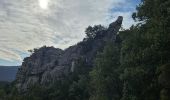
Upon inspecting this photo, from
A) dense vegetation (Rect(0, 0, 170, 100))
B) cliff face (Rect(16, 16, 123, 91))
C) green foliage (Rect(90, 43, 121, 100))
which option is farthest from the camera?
cliff face (Rect(16, 16, 123, 91))

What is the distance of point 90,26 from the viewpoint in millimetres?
146750

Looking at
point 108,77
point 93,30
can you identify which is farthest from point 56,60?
point 108,77

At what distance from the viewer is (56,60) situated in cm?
14462

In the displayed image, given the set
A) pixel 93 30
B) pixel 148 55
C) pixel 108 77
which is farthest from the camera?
pixel 93 30

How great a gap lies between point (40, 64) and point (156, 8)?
114586 mm

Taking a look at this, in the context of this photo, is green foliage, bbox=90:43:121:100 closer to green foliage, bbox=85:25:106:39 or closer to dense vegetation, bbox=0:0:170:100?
dense vegetation, bbox=0:0:170:100

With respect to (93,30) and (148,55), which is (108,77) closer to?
(148,55)

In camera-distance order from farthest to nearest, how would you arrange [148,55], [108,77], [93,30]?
[93,30]
[108,77]
[148,55]

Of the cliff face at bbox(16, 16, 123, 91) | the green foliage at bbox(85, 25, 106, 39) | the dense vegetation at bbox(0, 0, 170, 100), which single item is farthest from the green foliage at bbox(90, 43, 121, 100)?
the green foliage at bbox(85, 25, 106, 39)

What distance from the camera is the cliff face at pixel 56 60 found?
131125mm

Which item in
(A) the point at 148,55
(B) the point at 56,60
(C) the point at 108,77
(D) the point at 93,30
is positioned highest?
(D) the point at 93,30

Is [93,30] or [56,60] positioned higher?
[93,30]

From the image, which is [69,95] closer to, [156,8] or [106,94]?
[106,94]

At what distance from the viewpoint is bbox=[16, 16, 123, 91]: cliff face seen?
13112 centimetres
